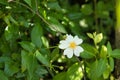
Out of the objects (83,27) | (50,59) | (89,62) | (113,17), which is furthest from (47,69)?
(113,17)

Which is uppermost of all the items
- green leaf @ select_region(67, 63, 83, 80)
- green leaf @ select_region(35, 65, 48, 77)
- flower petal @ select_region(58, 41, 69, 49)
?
flower petal @ select_region(58, 41, 69, 49)

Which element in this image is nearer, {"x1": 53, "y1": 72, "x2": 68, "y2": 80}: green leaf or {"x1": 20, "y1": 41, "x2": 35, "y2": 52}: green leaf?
{"x1": 20, "y1": 41, "x2": 35, "y2": 52}: green leaf

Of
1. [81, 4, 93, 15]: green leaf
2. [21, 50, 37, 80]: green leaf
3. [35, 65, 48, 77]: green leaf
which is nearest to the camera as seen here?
[21, 50, 37, 80]: green leaf

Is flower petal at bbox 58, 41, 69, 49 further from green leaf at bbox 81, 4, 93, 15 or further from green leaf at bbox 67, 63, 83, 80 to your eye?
green leaf at bbox 81, 4, 93, 15

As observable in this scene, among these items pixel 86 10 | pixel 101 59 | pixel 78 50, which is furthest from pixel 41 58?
pixel 86 10

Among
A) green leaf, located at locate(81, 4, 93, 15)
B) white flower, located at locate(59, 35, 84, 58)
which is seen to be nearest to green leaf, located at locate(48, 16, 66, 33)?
white flower, located at locate(59, 35, 84, 58)

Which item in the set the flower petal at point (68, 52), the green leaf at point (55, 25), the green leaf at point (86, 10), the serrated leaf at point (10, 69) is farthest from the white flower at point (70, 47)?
the green leaf at point (86, 10)
